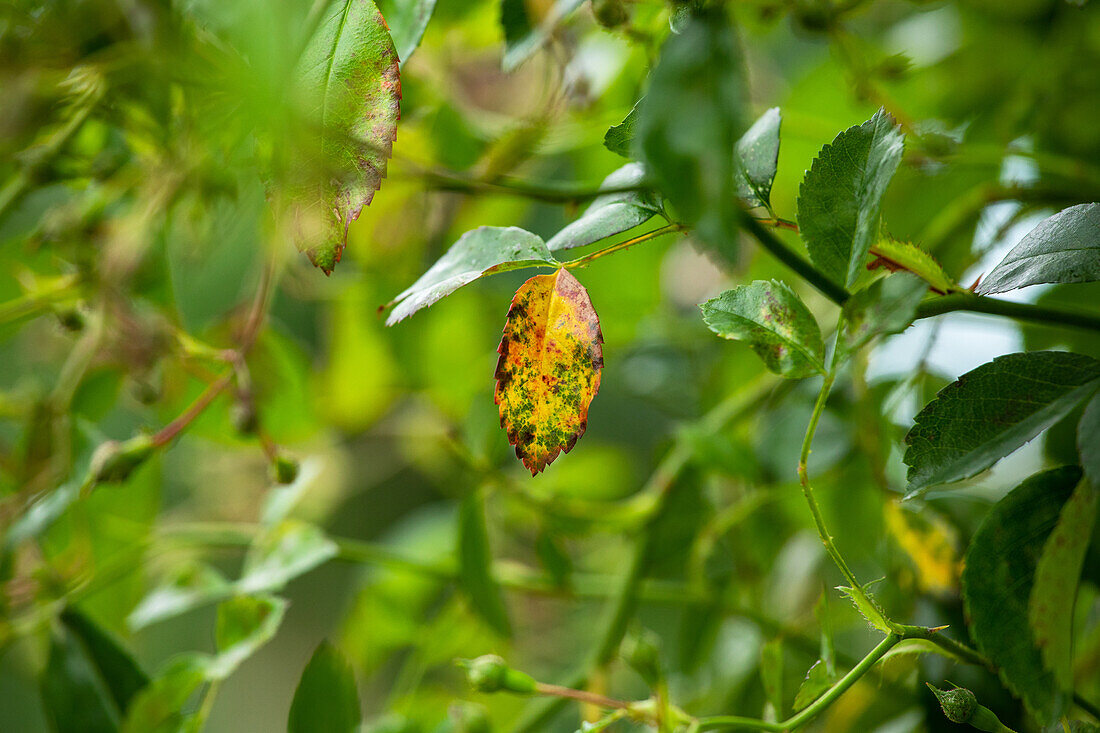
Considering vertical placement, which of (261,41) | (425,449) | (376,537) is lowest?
(376,537)

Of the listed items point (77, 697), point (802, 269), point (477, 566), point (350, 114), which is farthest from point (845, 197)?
point (77, 697)

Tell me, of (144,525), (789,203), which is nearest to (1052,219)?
(789,203)

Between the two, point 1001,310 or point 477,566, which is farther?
point 477,566

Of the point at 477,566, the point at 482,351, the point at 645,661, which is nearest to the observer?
the point at 645,661

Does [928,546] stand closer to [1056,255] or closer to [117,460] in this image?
[1056,255]

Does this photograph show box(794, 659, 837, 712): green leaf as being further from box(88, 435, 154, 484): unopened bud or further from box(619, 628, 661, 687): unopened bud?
box(88, 435, 154, 484): unopened bud

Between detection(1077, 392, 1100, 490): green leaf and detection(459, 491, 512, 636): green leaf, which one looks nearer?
detection(1077, 392, 1100, 490): green leaf

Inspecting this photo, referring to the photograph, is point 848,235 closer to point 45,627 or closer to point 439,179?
point 439,179

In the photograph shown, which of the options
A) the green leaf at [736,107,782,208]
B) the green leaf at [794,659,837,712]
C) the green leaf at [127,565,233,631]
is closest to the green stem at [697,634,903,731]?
the green leaf at [794,659,837,712]
